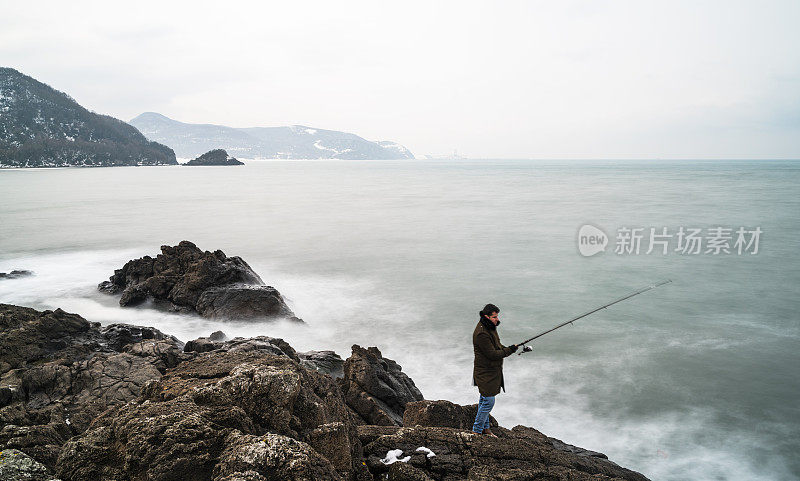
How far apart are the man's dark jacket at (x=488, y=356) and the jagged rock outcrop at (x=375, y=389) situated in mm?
1971

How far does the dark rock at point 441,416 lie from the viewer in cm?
651

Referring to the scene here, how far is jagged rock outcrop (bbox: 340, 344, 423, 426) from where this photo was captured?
24.7ft

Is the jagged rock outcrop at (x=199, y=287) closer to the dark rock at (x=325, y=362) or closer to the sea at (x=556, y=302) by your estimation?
the sea at (x=556, y=302)

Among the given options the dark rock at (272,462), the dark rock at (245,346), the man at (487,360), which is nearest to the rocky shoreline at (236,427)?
the dark rock at (272,462)

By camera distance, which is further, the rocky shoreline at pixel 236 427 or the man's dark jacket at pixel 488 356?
the man's dark jacket at pixel 488 356

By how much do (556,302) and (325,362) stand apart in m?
10.6

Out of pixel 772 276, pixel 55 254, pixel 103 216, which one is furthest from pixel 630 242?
pixel 103 216

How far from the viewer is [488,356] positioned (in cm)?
614

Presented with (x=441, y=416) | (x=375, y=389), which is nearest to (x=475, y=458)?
(x=441, y=416)

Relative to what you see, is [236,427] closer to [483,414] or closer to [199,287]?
[483,414]

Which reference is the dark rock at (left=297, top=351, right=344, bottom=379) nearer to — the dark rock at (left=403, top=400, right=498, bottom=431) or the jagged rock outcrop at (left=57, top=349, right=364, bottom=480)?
the dark rock at (left=403, top=400, right=498, bottom=431)

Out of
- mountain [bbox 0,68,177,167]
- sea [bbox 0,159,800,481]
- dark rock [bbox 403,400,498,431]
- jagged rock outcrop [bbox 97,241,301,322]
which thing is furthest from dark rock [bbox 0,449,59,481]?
mountain [bbox 0,68,177,167]

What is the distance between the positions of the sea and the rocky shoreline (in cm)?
360

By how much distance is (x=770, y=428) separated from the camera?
9469 millimetres
